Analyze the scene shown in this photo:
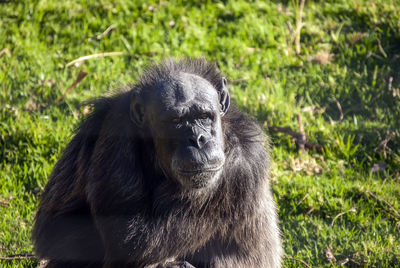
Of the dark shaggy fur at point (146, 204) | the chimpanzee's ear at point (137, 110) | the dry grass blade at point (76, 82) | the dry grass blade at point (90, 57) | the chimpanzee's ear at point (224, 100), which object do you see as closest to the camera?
the dark shaggy fur at point (146, 204)

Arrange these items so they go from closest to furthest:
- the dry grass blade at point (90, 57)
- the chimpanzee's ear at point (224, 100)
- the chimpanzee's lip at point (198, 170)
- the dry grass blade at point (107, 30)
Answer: the chimpanzee's lip at point (198, 170)
the chimpanzee's ear at point (224, 100)
the dry grass blade at point (90, 57)
the dry grass blade at point (107, 30)

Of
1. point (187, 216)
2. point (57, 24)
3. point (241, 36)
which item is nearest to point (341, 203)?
point (187, 216)

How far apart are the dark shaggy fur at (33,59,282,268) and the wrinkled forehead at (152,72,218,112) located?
0.14 m

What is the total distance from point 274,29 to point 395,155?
7.79 ft

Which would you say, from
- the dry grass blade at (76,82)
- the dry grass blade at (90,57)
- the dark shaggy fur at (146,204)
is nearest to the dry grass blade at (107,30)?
the dry grass blade at (90,57)

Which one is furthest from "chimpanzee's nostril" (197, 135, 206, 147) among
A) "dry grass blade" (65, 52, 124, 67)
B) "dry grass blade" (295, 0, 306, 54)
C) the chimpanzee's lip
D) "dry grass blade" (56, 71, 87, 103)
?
"dry grass blade" (295, 0, 306, 54)

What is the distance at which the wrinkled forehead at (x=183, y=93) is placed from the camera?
15.8ft

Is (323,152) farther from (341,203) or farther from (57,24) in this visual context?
(57,24)

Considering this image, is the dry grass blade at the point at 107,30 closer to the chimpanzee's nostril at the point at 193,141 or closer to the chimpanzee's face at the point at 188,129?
the chimpanzee's face at the point at 188,129

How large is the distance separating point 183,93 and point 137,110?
385mm

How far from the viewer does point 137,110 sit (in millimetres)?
4984

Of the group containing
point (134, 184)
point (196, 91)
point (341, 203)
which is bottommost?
point (341, 203)

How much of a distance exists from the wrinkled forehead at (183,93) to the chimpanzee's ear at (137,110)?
4.5 inches

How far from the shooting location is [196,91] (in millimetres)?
4871
